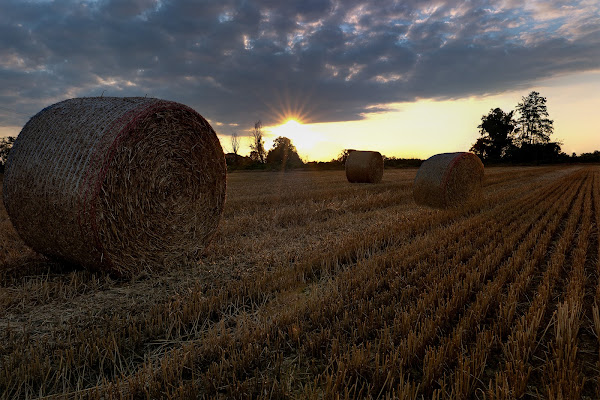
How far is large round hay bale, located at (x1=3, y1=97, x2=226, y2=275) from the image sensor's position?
4.31 meters

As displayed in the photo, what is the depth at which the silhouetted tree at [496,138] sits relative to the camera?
2215 inches

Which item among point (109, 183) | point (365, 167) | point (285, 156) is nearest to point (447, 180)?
point (365, 167)

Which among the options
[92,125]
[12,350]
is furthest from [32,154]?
[12,350]

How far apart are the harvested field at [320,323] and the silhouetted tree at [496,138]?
5668cm

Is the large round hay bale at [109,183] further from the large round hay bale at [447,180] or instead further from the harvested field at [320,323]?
the large round hay bale at [447,180]

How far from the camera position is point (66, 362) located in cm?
266

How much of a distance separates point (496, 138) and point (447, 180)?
54.4 metres

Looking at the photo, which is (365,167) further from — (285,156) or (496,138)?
(496,138)

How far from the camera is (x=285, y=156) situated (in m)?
39.7

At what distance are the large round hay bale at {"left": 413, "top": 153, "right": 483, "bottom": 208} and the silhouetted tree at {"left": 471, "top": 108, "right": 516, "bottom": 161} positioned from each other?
50.4m

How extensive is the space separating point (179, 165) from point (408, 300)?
12.4 ft

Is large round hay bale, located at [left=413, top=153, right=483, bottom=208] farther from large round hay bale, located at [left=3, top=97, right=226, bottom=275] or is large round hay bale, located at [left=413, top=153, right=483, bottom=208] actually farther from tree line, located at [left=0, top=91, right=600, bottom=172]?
tree line, located at [left=0, top=91, right=600, bottom=172]

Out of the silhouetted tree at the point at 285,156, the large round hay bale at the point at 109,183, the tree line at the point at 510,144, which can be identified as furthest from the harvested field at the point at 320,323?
the tree line at the point at 510,144

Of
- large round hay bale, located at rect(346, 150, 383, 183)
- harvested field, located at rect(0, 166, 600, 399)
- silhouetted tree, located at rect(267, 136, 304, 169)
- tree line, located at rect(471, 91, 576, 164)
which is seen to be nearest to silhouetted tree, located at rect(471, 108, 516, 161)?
tree line, located at rect(471, 91, 576, 164)
